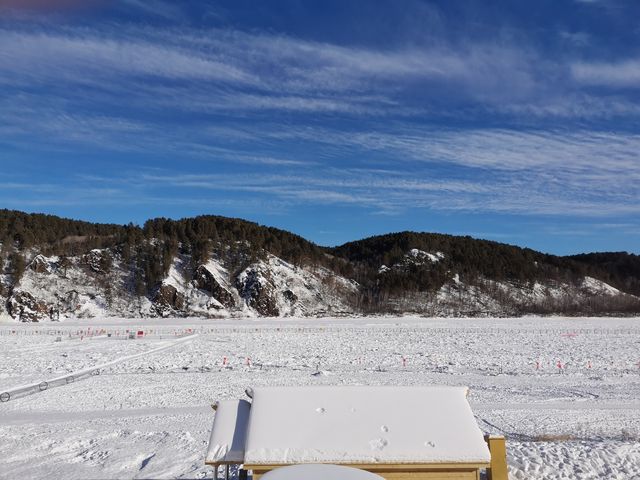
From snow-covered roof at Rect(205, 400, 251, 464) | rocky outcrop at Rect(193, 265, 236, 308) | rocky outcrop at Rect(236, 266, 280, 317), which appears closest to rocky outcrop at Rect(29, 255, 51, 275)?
rocky outcrop at Rect(193, 265, 236, 308)

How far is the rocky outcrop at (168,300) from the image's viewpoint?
86750mm

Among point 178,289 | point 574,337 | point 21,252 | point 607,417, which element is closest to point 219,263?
point 178,289

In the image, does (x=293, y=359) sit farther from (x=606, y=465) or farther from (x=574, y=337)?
(x=574, y=337)

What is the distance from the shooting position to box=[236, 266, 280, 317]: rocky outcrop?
92.6 metres

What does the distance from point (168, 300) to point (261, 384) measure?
7011 cm

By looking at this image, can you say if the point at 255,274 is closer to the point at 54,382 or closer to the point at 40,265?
the point at 40,265

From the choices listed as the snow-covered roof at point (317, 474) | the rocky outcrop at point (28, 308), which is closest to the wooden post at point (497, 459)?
the snow-covered roof at point (317, 474)

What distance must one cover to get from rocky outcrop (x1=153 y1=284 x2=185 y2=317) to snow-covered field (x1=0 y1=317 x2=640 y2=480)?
4597 cm

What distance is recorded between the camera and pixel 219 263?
347 feet

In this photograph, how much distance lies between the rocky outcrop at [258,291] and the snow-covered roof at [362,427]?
3286 inches

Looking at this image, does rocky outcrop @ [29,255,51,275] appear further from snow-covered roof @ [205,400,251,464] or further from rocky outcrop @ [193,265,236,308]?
snow-covered roof @ [205,400,251,464]

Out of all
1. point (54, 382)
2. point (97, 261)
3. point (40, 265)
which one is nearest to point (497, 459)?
point (54, 382)

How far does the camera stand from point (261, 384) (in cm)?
2170

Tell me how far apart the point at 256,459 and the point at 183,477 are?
156 inches
